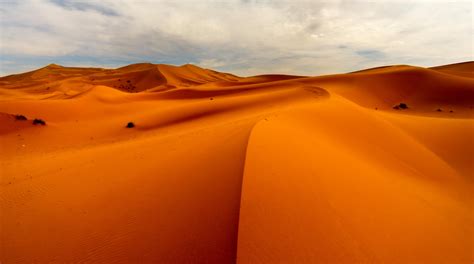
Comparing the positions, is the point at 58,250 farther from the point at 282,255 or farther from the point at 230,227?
the point at 282,255

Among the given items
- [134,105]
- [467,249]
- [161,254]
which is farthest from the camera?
[134,105]

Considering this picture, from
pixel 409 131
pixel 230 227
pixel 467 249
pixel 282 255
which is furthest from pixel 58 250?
pixel 409 131

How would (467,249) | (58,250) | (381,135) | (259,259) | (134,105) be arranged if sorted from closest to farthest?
(259,259), (58,250), (467,249), (381,135), (134,105)

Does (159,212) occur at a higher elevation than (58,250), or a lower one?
higher

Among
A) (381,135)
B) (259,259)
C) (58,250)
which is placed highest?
(381,135)

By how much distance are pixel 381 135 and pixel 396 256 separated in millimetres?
6272

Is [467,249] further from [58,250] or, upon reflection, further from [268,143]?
[58,250]

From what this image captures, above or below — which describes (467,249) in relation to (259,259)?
below

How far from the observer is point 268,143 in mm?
5867

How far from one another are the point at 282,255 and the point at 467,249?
3093mm

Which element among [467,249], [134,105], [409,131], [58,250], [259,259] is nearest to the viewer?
[259,259]

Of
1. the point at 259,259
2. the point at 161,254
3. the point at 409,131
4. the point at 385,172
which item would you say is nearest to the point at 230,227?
the point at 259,259

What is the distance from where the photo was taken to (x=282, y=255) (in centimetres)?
313

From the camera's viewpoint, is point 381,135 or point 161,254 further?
point 381,135
